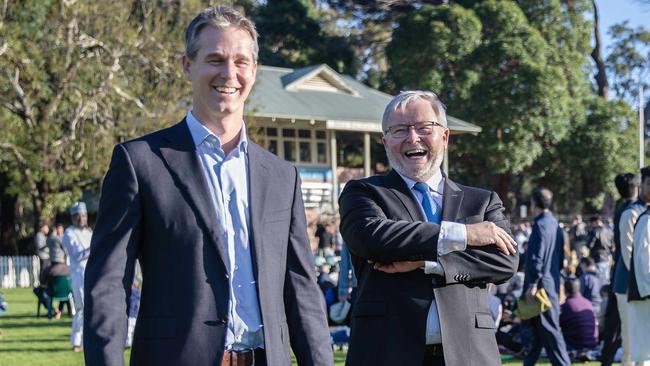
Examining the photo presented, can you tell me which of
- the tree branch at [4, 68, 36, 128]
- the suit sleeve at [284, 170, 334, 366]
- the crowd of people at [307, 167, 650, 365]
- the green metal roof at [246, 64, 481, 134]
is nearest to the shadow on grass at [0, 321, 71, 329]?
the crowd of people at [307, 167, 650, 365]

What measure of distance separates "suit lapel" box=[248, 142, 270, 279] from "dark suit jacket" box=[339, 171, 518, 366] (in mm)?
827

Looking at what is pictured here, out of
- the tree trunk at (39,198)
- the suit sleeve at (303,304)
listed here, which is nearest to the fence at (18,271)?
the tree trunk at (39,198)

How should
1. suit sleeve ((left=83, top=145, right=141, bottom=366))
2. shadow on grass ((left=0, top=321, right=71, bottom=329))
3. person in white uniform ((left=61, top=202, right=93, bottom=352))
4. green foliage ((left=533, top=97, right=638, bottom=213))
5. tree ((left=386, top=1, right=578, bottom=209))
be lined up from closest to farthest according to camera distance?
1. suit sleeve ((left=83, top=145, right=141, bottom=366))
2. person in white uniform ((left=61, top=202, right=93, bottom=352))
3. shadow on grass ((left=0, top=321, right=71, bottom=329))
4. tree ((left=386, top=1, right=578, bottom=209))
5. green foliage ((left=533, top=97, right=638, bottom=213))

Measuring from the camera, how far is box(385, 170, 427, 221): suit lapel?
4.30 meters

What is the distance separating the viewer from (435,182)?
4.39 m

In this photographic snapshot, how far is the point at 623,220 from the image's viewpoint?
861 centimetres

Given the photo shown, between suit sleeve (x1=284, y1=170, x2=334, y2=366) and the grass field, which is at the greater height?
suit sleeve (x1=284, y1=170, x2=334, y2=366)

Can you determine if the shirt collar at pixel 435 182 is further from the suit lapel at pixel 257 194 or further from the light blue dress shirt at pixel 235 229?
the light blue dress shirt at pixel 235 229

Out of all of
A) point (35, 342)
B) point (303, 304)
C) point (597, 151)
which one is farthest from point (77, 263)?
point (597, 151)

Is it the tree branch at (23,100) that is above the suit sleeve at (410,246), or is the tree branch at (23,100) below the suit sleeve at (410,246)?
above

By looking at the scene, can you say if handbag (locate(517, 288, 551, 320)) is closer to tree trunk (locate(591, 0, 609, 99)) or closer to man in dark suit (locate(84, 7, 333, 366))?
man in dark suit (locate(84, 7, 333, 366))

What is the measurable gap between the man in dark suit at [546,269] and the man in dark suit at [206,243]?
21.0 ft

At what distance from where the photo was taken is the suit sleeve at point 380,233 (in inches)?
158

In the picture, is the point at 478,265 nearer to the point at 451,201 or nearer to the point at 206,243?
the point at 451,201
